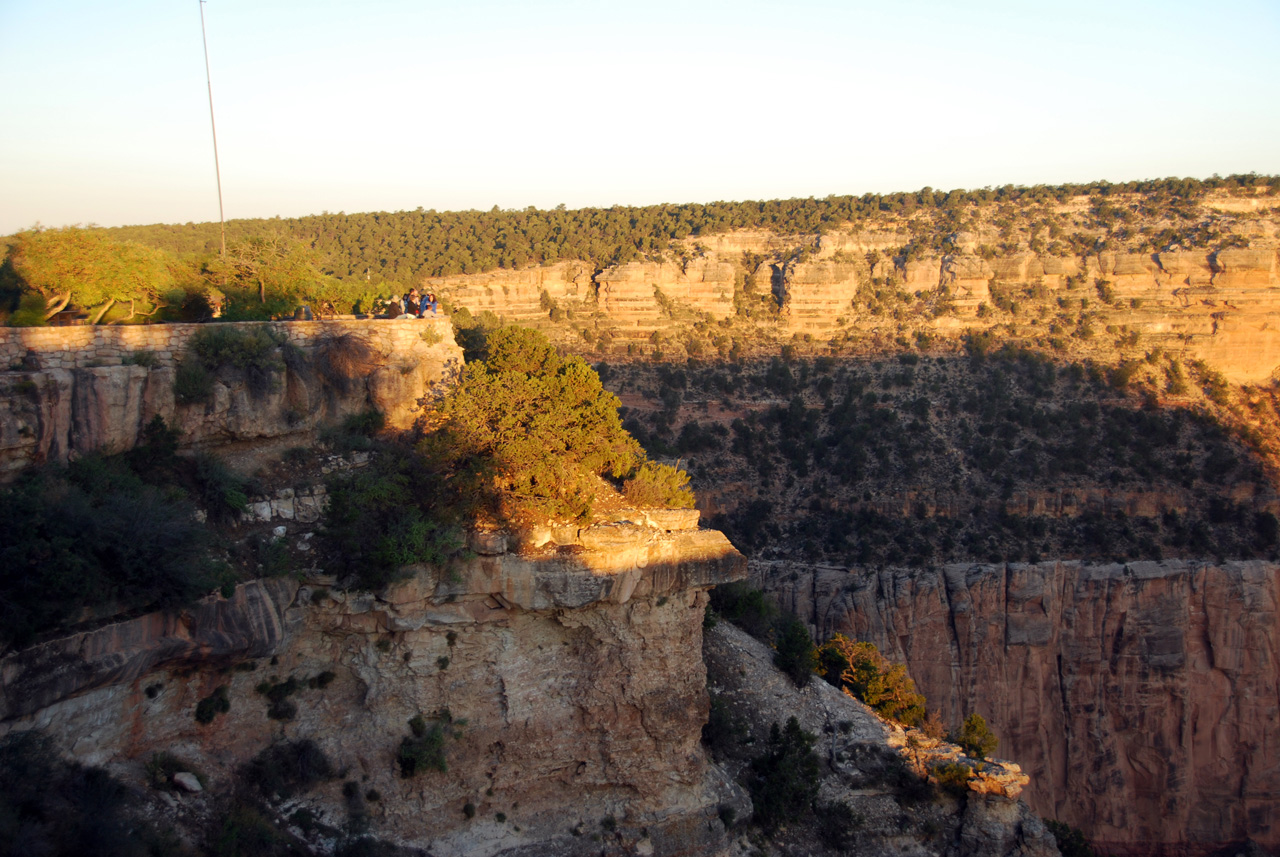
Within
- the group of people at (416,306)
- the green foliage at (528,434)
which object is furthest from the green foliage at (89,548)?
the group of people at (416,306)

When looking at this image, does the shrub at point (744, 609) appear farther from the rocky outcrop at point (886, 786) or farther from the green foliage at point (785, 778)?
the green foliage at point (785, 778)

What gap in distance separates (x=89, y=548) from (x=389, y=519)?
12.3 ft

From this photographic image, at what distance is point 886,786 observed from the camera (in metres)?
15.8

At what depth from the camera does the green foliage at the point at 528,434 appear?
12.6 m

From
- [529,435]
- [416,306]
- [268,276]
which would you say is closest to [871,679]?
[529,435]

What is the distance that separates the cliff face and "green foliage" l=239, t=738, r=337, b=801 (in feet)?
0.50

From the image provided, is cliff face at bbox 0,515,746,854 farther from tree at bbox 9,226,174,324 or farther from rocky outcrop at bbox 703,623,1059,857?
tree at bbox 9,226,174,324

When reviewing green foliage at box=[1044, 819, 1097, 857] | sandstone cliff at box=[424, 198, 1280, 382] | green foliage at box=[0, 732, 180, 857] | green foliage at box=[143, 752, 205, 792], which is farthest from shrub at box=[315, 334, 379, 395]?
sandstone cliff at box=[424, 198, 1280, 382]

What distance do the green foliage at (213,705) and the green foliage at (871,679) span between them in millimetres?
13289

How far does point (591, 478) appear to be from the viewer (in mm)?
13961

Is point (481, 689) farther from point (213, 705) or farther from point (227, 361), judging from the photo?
point (227, 361)

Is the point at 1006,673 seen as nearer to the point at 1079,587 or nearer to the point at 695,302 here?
the point at 1079,587

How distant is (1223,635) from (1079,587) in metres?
4.77

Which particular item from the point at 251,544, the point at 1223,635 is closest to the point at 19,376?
the point at 251,544
